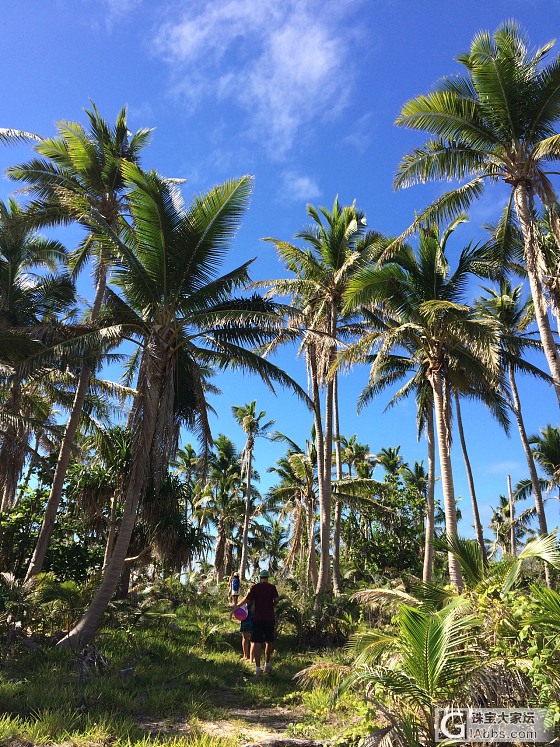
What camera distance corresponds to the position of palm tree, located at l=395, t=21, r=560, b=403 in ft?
36.8

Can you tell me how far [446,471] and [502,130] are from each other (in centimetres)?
840

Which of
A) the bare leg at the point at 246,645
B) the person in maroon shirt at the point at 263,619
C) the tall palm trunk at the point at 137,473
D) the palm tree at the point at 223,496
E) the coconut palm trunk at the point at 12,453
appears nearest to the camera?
the person in maroon shirt at the point at 263,619

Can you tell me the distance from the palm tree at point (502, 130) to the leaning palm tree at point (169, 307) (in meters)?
4.93

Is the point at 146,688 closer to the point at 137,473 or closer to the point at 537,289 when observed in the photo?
the point at 137,473

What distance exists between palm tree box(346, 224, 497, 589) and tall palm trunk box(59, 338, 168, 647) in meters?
5.75

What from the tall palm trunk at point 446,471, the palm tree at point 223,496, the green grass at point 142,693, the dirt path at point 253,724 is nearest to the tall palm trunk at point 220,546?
the palm tree at point 223,496

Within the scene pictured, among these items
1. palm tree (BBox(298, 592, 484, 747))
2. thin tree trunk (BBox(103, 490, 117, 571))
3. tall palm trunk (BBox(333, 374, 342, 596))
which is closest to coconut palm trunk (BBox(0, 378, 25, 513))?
thin tree trunk (BBox(103, 490, 117, 571))

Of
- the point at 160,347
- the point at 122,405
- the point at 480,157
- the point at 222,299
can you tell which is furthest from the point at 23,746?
the point at 480,157

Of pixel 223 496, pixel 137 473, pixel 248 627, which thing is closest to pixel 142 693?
pixel 248 627

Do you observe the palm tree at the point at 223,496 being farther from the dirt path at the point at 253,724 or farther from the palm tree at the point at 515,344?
the dirt path at the point at 253,724

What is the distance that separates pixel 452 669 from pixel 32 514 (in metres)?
14.6

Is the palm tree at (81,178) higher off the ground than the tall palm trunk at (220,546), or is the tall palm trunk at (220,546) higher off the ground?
the palm tree at (81,178)

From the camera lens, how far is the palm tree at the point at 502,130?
11.2 metres

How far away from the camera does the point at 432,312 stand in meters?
13.7
